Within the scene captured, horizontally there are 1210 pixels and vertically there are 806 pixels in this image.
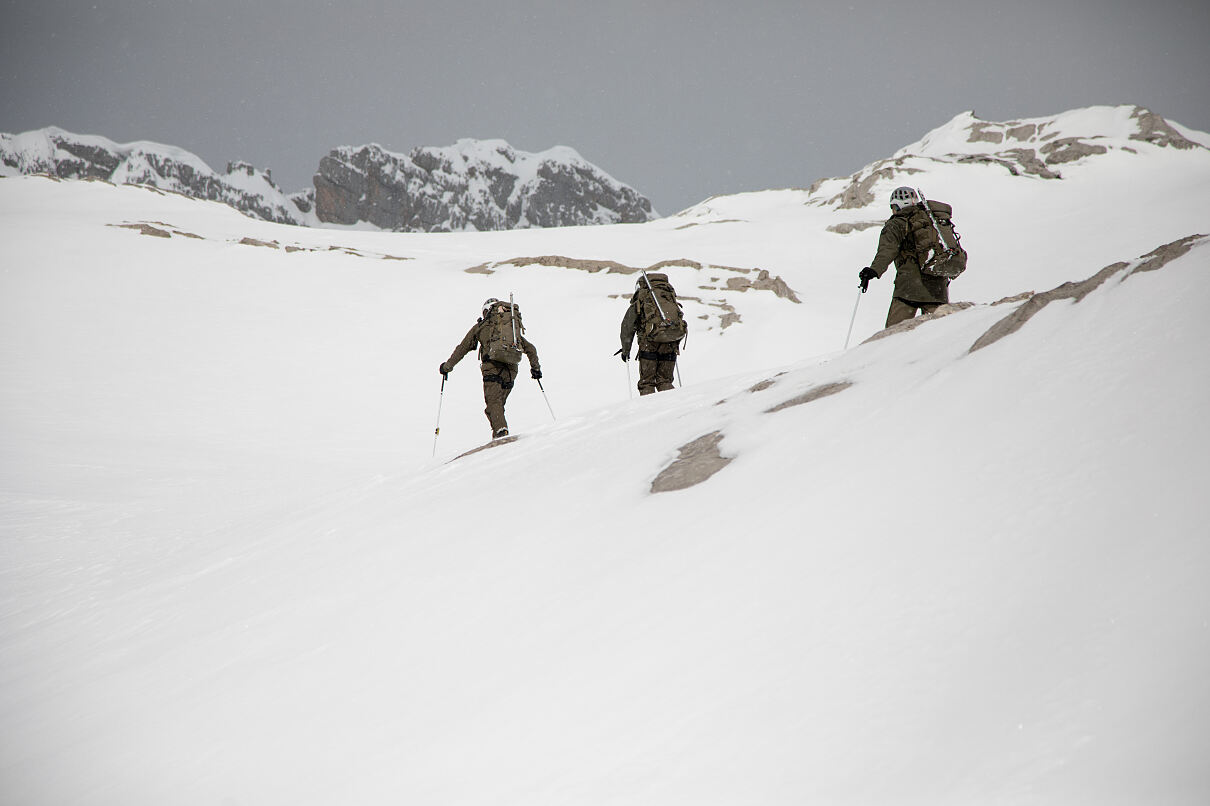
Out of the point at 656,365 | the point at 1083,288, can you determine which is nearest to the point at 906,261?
the point at 1083,288

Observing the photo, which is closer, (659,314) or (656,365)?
(659,314)

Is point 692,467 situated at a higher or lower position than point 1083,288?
lower

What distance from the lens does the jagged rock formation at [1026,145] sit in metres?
55.2

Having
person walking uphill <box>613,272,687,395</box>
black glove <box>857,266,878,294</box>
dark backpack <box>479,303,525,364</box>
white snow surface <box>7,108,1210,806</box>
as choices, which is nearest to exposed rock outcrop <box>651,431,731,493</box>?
white snow surface <box>7,108,1210,806</box>

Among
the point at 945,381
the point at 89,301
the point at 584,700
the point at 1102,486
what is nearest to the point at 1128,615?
the point at 1102,486

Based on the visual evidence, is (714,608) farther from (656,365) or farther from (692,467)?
(656,365)

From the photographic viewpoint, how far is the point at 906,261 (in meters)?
7.81

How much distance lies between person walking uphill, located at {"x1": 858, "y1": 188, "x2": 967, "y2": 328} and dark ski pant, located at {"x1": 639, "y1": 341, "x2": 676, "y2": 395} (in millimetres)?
3448

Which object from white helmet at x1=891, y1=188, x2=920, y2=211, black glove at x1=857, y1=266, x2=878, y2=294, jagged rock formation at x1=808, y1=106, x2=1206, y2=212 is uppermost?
jagged rock formation at x1=808, y1=106, x2=1206, y2=212

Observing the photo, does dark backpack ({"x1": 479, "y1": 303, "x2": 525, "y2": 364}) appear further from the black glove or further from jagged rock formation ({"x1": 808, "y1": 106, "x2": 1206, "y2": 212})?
jagged rock formation ({"x1": 808, "y1": 106, "x2": 1206, "y2": 212})

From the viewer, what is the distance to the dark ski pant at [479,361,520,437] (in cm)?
1012

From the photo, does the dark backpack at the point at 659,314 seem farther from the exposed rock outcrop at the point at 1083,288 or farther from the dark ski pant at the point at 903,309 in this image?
the exposed rock outcrop at the point at 1083,288

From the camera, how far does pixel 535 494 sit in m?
4.90

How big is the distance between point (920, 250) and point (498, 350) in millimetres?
5486
